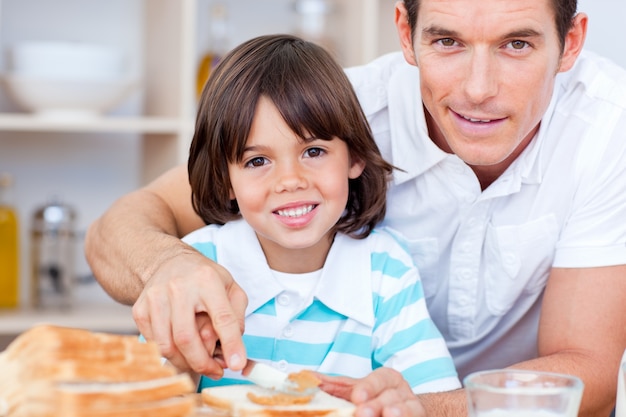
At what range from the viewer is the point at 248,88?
142cm

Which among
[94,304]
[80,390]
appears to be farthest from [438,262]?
[94,304]

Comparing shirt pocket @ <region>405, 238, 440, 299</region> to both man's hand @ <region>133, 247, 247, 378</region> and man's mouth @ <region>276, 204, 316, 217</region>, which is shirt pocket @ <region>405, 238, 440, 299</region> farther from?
man's hand @ <region>133, 247, 247, 378</region>

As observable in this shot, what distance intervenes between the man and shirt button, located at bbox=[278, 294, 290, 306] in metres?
0.19

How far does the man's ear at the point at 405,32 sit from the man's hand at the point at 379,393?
69 centimetres

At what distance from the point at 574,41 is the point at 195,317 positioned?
82 cm

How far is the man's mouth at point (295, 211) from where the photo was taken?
143 cm

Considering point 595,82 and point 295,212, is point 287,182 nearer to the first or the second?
point 295,212

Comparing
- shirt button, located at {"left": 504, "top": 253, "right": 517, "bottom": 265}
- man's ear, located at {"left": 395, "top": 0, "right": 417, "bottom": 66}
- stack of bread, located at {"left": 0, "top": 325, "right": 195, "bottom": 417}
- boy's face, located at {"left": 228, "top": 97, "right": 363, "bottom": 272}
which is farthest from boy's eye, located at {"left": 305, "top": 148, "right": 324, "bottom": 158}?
stack of bread, located at {"left": 0, "top": 325, "right": 195, "bottom": 417}

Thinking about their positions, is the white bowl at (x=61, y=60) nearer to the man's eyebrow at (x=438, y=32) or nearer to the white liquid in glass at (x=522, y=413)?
the man's eyebrow at (x=438, y=32)

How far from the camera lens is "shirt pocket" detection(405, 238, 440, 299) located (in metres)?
1.69

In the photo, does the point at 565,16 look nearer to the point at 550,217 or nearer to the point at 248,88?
the point at 550,217

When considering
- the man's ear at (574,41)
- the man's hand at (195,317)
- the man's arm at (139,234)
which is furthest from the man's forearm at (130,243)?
the man's ear at (574,41)

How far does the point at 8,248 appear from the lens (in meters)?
2.69

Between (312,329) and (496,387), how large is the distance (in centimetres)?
56
